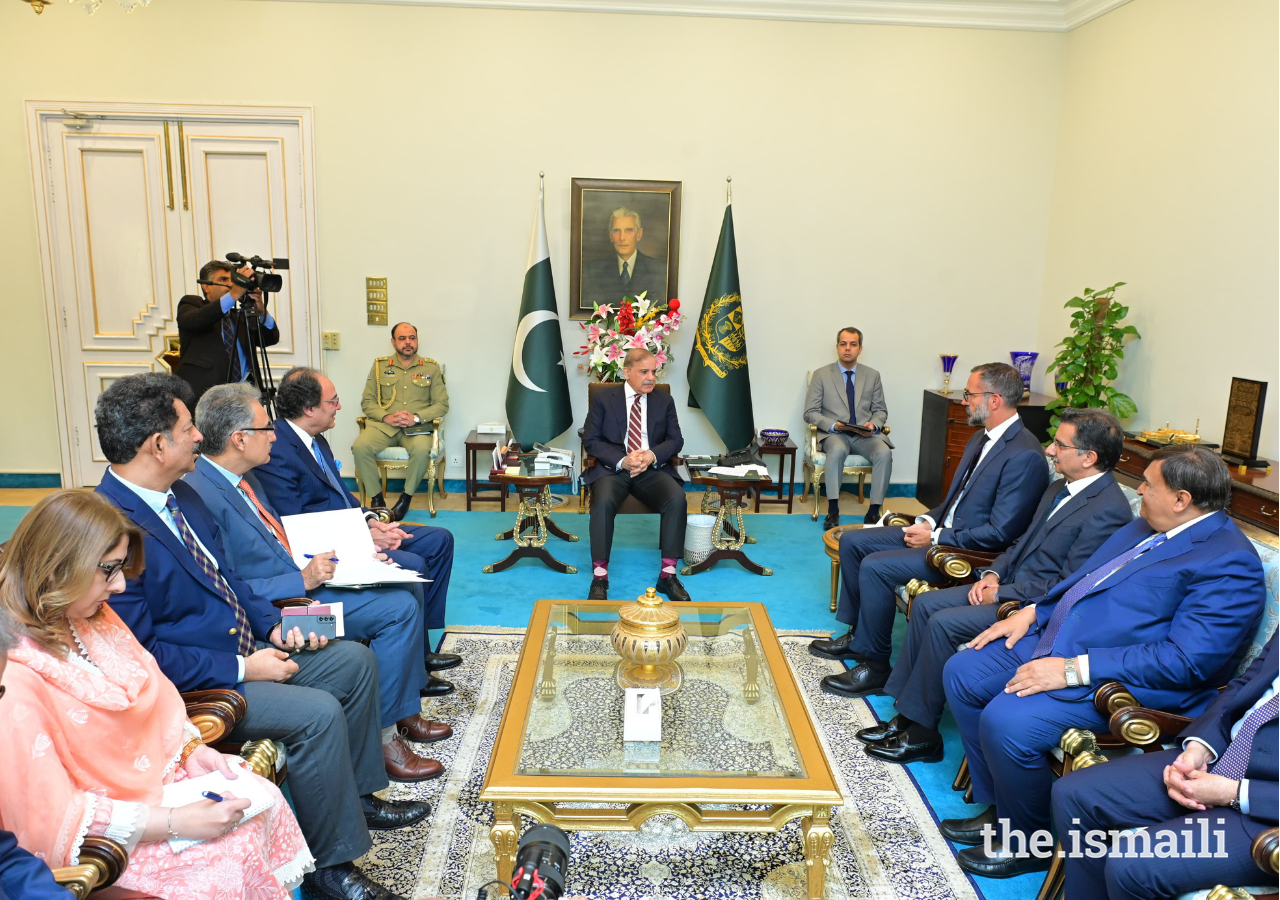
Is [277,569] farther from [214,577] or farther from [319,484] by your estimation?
[319,484]

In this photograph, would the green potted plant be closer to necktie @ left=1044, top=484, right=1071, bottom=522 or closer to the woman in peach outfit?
necktie @ left=1044, top=484, right=1071, bottom=522

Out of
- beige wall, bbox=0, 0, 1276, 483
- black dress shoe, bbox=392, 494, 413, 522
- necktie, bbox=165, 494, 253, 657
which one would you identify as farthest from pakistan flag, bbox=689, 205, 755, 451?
necktie, bbox=165, 494, 253, 657

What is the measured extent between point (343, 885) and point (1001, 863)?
1.91m

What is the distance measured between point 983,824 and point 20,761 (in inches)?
101

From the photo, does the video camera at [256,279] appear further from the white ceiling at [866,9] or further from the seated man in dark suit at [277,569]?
the white ceiling at [866,9]

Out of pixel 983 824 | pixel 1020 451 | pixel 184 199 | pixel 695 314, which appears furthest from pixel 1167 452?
pixel 184 199

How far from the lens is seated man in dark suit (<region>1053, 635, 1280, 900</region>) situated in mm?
1890

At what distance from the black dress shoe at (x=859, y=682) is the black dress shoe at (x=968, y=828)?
3.16 feet

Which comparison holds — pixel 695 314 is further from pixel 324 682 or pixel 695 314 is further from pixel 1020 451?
pixel 324 682

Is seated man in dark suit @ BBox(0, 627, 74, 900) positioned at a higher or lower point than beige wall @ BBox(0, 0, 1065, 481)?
lower

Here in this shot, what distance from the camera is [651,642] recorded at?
Answer: 2.80 m

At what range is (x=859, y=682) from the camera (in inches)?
146

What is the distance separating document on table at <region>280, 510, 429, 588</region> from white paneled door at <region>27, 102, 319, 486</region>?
3689mm

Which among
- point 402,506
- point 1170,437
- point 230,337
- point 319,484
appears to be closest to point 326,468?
point 319,484
